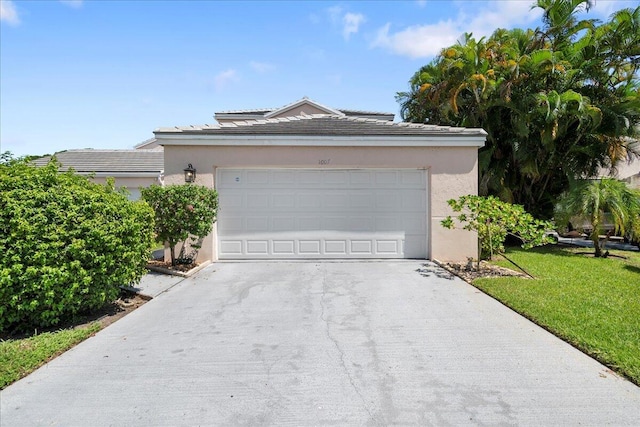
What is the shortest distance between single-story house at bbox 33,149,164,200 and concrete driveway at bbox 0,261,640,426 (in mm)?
12102

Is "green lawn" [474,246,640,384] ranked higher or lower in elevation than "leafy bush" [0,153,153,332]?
lower

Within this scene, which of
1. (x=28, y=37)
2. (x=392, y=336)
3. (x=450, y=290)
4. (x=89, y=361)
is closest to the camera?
(x=89, y=361)

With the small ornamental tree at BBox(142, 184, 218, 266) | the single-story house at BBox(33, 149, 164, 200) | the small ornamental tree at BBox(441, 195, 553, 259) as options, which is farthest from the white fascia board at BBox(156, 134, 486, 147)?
the single-story house at BBox(33, 149, 164, 200)

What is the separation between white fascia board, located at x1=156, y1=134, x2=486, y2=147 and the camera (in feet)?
28.5

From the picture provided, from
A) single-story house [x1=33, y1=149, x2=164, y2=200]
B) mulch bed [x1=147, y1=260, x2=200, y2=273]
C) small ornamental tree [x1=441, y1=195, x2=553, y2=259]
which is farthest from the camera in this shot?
single-story house [x1=33, y1=149, x2=164, y2=200]

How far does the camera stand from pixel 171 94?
12.2 metres

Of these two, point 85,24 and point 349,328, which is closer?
point 349,328

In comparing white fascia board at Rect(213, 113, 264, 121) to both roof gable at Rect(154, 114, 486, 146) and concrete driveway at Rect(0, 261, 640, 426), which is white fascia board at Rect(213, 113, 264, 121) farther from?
concrete driveway at Rect(0, 261, 640, 426)

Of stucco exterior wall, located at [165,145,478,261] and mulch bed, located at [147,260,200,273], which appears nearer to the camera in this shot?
mulch bed, located at [147,260,200,273]

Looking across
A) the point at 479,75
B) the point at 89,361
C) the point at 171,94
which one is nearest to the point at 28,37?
the point at 171,94

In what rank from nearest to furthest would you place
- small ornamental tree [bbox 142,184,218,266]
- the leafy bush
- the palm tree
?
1. the leafy bush
2. small ornamental tree [bbox 142,184,218,266]
3. the palm tree

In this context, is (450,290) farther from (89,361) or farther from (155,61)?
(155,61)

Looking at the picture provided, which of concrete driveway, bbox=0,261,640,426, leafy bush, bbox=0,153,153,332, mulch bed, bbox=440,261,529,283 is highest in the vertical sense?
leafy bush, bbox=0,153,153,332

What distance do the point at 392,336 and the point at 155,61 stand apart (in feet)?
33.5
